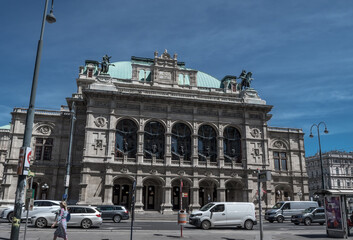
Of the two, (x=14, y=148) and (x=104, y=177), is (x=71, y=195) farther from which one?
(x=14, y=148)

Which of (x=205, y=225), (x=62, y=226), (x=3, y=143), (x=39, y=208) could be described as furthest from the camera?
(x=3, y=143)

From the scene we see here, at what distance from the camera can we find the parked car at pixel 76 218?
21766 mm

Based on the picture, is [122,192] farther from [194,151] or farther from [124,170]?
[194,151]

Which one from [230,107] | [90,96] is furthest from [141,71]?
[230,107]

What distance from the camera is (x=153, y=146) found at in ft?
144

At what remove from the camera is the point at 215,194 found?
45.4 meters

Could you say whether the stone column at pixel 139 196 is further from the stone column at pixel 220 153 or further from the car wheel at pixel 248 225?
the car wheel at pixel 248 225

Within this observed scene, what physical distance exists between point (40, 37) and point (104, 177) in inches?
1179

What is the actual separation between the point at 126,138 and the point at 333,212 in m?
30.3

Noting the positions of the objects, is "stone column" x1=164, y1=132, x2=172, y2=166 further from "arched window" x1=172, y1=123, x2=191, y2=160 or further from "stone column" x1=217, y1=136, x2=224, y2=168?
"stone column" x1=217, y1=136, x2=224, y2=168

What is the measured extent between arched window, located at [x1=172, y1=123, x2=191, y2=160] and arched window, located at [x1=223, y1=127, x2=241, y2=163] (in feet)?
18.5

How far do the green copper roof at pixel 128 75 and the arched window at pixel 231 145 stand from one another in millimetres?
10444

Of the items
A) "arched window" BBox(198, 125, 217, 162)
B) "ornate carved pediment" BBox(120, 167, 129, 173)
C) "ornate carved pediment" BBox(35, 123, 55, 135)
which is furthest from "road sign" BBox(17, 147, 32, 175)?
"ornate carved pediment" BBox(35, 123, 55, 135)

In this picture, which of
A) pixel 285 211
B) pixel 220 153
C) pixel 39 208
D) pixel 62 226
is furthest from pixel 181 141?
pixel 62 226
